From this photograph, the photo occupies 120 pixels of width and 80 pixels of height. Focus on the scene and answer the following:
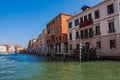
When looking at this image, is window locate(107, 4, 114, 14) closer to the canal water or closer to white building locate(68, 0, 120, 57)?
white building locate(68, 0, 120, 57)

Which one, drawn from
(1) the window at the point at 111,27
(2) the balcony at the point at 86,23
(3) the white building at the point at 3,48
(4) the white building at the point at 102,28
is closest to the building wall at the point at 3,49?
(3) the white building at the point at 3,48

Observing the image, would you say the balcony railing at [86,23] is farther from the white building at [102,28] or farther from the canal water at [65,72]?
the canal water at [65,72]

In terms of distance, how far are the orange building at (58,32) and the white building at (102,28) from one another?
8.61 metres

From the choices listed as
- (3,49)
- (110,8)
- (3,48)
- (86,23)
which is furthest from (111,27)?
(3,49)

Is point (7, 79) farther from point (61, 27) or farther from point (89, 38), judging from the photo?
point (61, 27)

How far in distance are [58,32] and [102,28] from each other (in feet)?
63.5

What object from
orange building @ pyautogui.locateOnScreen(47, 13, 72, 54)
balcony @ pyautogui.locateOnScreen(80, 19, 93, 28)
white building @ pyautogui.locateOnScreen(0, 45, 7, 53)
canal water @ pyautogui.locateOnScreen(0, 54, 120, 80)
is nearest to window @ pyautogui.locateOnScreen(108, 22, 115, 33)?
balcony @ pyautogui.locateOnScreen(80, 19, 93, 28)

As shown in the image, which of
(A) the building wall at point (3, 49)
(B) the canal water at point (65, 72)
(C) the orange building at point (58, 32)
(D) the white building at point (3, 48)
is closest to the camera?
(B) the canal water at point (65, 72)

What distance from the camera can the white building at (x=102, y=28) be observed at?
22891 millimetres

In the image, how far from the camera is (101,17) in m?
25.9

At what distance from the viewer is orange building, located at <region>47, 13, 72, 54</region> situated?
136ft

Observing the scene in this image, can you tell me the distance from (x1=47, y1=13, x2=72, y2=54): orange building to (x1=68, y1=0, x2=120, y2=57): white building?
28.3 ft

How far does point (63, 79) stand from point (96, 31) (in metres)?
18.6

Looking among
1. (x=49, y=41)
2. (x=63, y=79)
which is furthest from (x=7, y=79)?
(x=49, y=41)
